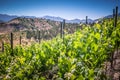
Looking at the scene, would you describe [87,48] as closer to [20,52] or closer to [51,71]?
[51,71]

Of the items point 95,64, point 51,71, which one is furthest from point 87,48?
point 51,71

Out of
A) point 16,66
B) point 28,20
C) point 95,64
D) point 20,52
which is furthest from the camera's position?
point 28,20

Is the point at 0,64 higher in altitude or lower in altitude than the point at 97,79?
lower

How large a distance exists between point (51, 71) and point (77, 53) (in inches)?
42.0

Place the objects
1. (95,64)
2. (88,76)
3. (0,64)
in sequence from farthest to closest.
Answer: (0,64) → (95,64) → (88,76)

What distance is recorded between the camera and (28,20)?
201 feet

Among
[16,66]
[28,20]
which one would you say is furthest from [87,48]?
[28,20]

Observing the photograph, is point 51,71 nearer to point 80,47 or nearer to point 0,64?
point 80,47

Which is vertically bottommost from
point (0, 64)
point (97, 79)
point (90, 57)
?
point (0, 64)

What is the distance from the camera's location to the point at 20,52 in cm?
879

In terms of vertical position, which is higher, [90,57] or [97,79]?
[90,57]

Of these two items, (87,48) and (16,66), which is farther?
(16,66)

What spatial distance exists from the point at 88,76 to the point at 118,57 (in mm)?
2072

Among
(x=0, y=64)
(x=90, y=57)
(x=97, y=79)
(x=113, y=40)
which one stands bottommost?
(x=0, y=64)
